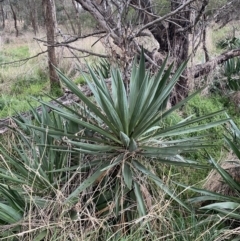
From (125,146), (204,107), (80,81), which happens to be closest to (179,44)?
(204,107)

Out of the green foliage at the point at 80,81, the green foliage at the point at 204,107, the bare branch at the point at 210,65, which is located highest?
the bare branch at the point at 210,65

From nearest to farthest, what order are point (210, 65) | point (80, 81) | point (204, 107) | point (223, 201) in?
point (223, 201) → point (204, 107) → point (210, 65) → point (80, 81)

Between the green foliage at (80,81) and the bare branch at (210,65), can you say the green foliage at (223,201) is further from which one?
the green foliage at (80,81)

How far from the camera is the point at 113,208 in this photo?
2.96 metres

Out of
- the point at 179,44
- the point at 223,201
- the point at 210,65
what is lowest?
the point at 223,201

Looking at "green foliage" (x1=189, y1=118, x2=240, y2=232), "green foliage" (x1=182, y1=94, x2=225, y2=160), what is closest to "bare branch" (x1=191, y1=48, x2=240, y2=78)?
"green foliage" (x1=182, y1=94, x2=225, y2=160)

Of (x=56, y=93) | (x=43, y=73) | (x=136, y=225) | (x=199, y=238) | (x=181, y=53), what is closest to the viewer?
(x=199, y=238)

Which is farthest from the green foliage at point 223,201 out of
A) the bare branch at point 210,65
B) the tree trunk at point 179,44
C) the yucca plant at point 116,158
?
the bare branch at point 210,65

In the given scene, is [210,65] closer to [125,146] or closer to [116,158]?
[125,146]

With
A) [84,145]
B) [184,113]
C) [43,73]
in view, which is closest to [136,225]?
[84,145]

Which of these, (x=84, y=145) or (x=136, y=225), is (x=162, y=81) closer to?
(x=84, y=145)

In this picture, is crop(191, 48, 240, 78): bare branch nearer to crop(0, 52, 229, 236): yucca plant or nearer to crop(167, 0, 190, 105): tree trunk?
crop(167, 0, 190, 105): tree trunk

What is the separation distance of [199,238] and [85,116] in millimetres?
1507

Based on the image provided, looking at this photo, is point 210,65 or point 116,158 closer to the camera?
point 116,158
